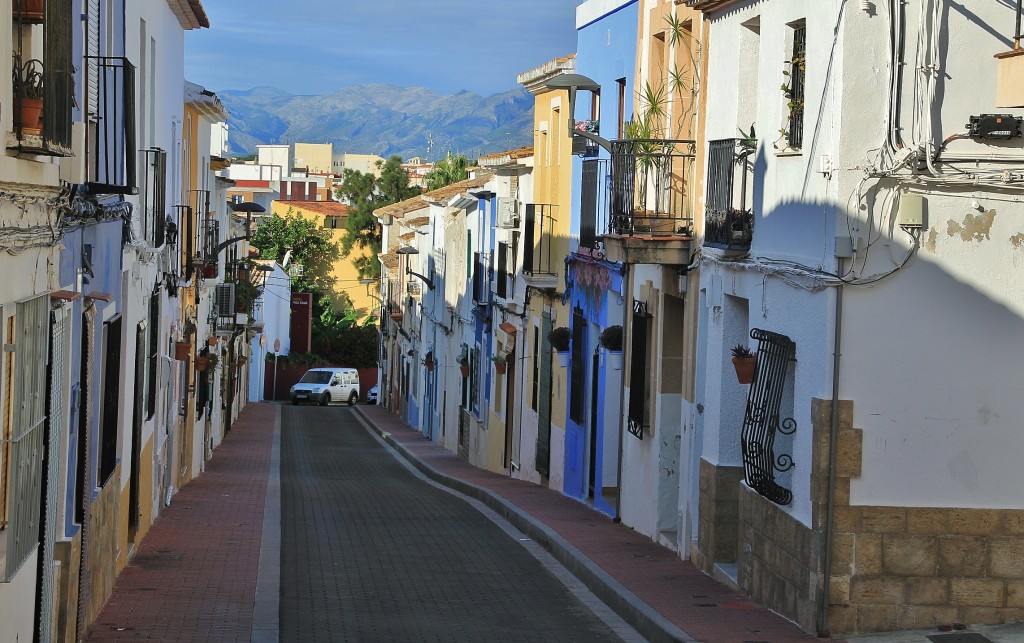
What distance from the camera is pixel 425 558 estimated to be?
1573 cm

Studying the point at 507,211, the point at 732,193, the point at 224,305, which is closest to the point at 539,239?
the point at 507,211

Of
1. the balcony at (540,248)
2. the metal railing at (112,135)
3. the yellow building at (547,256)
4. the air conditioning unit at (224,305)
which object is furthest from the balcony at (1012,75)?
the air conditioning unit at (224,305)

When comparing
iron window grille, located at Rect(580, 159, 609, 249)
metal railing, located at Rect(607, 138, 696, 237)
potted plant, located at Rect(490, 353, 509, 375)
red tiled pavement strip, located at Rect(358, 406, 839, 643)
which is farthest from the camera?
potted plant, located at Rect(490, 353, 509, 375)

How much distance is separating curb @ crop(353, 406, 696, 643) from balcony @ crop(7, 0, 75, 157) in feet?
19.8

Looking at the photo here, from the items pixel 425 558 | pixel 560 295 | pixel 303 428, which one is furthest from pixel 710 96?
pixel 303 428

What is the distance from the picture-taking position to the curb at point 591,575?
11266 mm

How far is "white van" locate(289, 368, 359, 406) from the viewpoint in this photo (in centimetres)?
5971

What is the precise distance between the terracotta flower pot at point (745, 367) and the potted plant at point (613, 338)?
248 inches

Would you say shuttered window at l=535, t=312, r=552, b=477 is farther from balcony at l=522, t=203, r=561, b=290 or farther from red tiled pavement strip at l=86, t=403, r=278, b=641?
red tiled pavement strip at l=86, t=403, r=278, b=641

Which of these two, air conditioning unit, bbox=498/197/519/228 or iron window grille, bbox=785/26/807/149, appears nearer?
iron window grille, bbox=785/26/807/149

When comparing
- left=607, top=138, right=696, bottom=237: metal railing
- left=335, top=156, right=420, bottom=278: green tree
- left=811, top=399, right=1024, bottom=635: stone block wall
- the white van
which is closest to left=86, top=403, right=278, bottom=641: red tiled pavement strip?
left=811, top=399, right=1024, bottom=635: stone block wall

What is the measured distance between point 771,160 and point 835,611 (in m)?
4.09

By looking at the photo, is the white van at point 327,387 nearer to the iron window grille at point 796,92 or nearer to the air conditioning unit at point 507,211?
the air conditioning unit at point 507,211

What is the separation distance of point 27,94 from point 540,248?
17.1 metres
